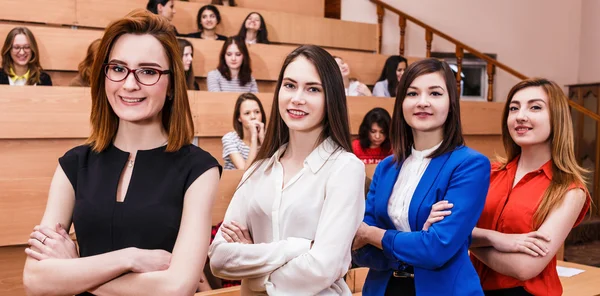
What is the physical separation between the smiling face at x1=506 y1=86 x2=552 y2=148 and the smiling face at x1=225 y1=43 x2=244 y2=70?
2783 mm

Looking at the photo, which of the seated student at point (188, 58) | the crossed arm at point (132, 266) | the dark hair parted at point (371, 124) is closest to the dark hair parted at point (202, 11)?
the seated student at point (188, 58)

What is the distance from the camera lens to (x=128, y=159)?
4.05 feet

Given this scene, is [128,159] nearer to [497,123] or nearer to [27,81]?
[27,81]

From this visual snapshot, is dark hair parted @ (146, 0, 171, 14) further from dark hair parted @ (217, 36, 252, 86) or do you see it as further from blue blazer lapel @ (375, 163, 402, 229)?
blue blazer lapel @ (375, 163, 402, 229)

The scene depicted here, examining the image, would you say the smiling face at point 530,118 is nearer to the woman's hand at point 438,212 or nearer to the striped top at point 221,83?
the woman's hand at point 438,212

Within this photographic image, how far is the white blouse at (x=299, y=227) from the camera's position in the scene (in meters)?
1.19

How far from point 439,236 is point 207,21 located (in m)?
3.63

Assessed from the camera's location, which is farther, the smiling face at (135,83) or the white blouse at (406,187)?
the white blouse at (406,187)

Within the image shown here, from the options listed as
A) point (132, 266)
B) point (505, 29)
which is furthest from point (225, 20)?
point (132, 266)

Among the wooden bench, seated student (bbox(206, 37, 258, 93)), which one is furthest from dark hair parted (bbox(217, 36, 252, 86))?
the wooden bench

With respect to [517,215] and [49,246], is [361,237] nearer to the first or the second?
[517,215]

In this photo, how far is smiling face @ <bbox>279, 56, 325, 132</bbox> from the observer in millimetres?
1274

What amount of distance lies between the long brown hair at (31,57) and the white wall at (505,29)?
3170 millimetres

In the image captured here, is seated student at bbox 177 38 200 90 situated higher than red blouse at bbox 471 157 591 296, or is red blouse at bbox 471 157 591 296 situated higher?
seated student at bbox 177 38 200 90
